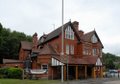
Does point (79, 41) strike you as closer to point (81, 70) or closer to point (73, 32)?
point (73, 32)

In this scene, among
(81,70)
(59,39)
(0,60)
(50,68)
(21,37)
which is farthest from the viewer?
(21,37)

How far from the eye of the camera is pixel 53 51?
46969 millimetres

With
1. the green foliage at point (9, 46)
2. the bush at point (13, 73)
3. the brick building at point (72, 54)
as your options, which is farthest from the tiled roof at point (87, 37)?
the green foliage at point (9, 46)

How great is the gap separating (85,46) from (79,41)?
6.89ft

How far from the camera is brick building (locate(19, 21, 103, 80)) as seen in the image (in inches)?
1746

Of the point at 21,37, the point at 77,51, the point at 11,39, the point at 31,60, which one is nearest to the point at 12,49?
the point at 11,39

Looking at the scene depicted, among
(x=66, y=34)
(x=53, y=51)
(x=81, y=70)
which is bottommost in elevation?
(x=81, y=70)

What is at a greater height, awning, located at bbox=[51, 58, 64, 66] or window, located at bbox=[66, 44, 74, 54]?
window, located at bbox=[66, 44, 74, 54]

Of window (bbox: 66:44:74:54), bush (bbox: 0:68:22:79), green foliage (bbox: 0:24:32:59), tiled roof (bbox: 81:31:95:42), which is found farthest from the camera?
green foliage (bbox: 0:24:32:59)

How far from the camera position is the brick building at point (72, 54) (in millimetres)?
44344

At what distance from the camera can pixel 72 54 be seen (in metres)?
50.9

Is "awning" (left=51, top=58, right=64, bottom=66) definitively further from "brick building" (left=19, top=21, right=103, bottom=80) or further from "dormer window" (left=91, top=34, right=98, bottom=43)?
"dormer window" (left=91, top=34, right=98, bottom=43)

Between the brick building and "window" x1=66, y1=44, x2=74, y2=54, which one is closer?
the brick building

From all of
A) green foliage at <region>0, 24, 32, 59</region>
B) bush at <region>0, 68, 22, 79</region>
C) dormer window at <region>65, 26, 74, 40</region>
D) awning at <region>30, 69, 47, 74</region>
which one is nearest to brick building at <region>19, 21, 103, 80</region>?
dormer window at <region>65, 26, 74, 40</region>
